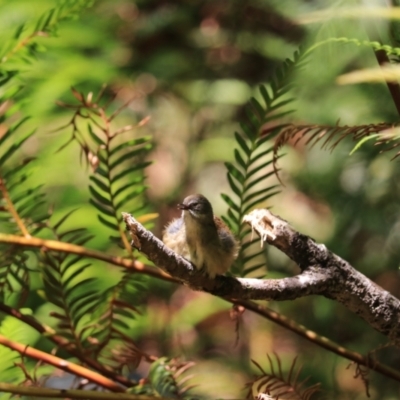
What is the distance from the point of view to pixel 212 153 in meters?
2.41

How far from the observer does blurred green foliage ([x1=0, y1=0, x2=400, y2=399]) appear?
1599 mm

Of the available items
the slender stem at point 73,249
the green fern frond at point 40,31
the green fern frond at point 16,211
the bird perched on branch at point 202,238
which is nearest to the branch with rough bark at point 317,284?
the bird perched on branch at point 202,238

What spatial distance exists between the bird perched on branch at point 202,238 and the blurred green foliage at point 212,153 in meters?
0.11

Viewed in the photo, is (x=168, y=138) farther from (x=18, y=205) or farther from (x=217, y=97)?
(x=18, y=205)

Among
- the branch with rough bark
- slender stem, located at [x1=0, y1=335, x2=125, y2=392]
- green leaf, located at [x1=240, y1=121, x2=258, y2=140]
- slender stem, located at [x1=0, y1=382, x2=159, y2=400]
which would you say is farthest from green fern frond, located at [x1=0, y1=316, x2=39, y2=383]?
green leaf, located at [x1=240, y1=121, x2=258, y2=140]

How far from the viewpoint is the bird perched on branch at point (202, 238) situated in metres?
0.81

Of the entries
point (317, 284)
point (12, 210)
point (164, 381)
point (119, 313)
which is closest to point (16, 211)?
point (12, 210)

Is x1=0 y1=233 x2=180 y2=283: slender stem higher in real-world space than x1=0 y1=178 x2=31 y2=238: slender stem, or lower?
lower

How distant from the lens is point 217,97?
8.35 feet

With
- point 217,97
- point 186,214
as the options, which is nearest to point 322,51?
point 186,214

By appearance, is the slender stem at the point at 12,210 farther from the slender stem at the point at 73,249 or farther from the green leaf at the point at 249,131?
the green leaf at the point at 249,131

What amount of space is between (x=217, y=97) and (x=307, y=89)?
21.8 inches

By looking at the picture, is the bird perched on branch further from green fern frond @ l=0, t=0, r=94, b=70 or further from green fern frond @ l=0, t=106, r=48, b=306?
green fern frond @ l=0, t=0, r=94, b=70

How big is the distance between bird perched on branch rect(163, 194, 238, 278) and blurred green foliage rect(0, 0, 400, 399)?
11cm
